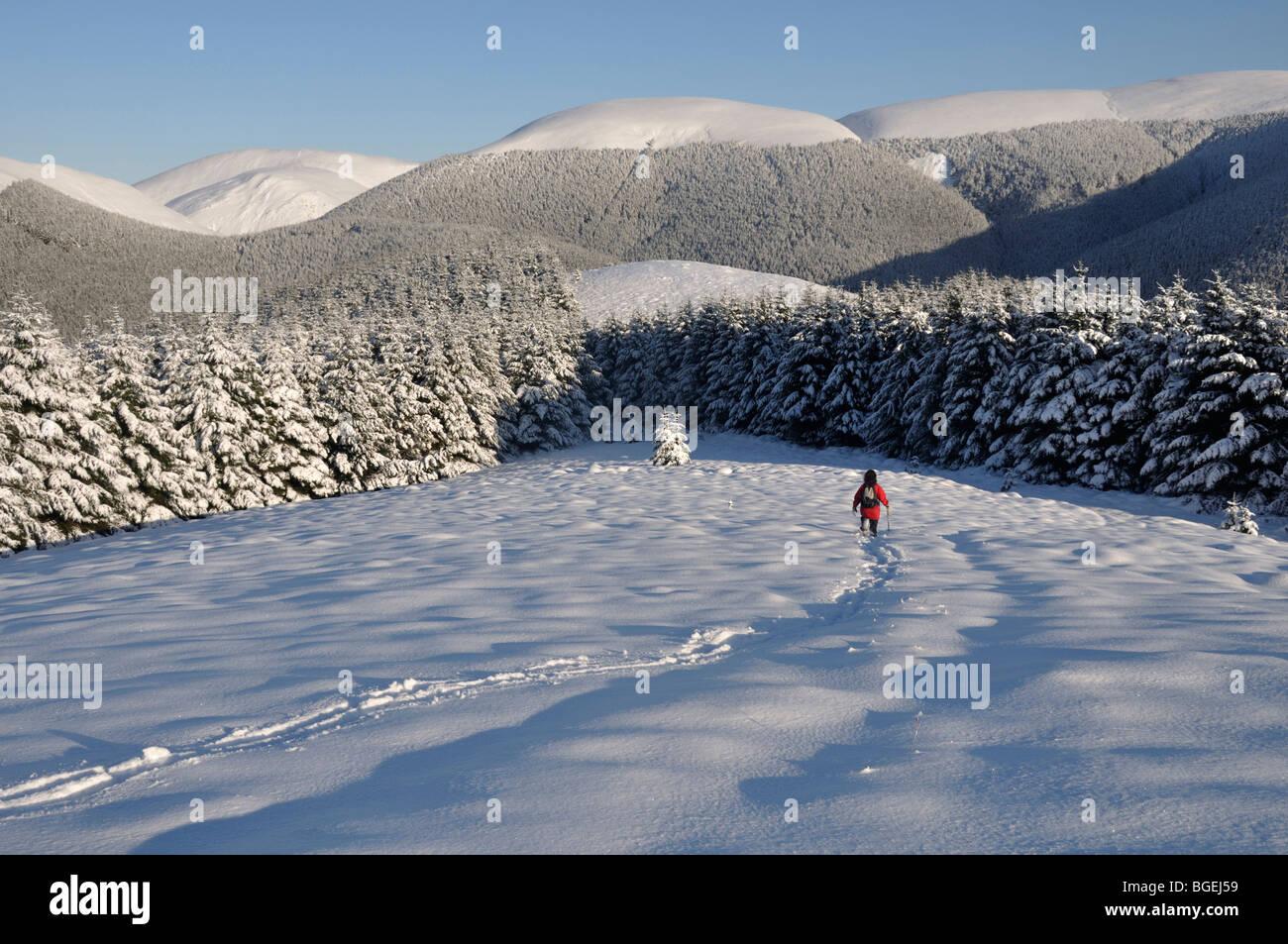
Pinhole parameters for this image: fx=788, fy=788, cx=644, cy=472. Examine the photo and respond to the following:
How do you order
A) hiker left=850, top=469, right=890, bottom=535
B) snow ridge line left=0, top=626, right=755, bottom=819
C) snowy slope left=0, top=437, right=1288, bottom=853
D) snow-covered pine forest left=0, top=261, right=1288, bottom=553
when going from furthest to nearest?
snow-covered pine forest left=0, top=261, right=1288, bottom=553 → hiker left=850, top=469, right=890, bottom=535 → snow ridge line left=0, top=626, right=755, bottom=819 → snowy slope left=0, top=437, right=1288, bottom=853

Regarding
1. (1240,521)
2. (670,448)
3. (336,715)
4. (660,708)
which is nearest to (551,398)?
(670,448)

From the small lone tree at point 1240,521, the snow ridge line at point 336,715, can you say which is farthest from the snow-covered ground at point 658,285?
the snow ridge line at point 336,715

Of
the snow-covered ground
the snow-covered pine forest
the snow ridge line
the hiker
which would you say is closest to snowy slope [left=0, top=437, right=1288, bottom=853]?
the snow ridge line

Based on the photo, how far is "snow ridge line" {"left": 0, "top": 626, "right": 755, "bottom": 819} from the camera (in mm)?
4570

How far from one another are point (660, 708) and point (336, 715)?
2322mm

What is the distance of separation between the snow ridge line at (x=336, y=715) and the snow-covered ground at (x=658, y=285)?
123 metres

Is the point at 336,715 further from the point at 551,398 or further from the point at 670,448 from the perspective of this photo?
the point at 551,398

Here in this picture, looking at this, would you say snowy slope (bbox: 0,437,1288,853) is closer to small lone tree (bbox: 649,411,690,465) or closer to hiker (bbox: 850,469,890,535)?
hiker (bbox: 850,469,890,535)

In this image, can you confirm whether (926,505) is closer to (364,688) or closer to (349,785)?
(364,688)

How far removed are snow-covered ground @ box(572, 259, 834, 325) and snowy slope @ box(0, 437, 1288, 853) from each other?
11941 cm

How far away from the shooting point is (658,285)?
144500mm
